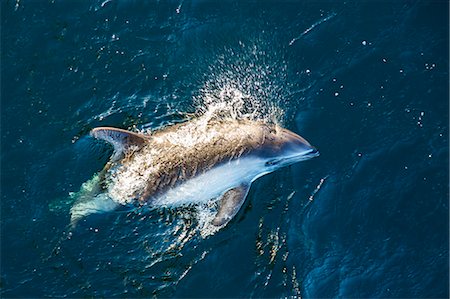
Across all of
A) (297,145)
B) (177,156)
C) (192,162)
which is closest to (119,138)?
(177,156)

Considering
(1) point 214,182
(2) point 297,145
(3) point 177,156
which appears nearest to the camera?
(3) point 177,156

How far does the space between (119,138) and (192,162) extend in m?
1.25

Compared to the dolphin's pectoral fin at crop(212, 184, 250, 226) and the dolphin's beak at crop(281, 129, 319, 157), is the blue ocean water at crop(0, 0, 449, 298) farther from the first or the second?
the dolphin's beak at crop(281, 129, 319, 157)

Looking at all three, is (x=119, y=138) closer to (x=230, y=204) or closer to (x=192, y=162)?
(x=192, y=162)

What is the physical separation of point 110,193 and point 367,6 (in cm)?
680

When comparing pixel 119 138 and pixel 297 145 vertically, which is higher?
pixel 119 138

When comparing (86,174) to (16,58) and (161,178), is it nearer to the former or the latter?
(161,178)

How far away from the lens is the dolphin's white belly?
9680 mm

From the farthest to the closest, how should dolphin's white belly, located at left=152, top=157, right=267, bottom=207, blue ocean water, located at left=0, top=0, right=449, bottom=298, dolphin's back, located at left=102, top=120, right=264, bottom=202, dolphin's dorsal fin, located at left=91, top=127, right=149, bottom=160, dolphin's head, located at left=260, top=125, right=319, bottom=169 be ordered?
blue ocean water, located at left=0, top=0, right=449, bottom=298
dolphin's head, located at left=260, top=125, right=319, bottom=169
dolphin's white belly, located at left=152, top=157, right=267, bottom=207
dolphin's back, located at left=102, top=120, right=264, bottom=202
dolphin's dorsal fin, located at left=91, top=127, right=149, bottom=160

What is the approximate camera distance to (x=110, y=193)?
9930 millimetres

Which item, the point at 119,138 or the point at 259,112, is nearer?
the point at 119,138

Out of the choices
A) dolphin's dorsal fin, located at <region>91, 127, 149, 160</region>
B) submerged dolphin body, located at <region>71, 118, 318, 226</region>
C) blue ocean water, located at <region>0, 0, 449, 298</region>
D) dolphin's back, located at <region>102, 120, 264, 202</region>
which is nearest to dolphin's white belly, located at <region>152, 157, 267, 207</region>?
submerged dolphin body, located at <region>71, 118, 318, 226</region>

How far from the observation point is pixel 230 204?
10195mm

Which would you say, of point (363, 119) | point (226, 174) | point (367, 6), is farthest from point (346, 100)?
point (226, 174)
